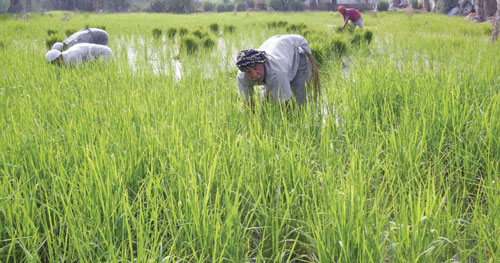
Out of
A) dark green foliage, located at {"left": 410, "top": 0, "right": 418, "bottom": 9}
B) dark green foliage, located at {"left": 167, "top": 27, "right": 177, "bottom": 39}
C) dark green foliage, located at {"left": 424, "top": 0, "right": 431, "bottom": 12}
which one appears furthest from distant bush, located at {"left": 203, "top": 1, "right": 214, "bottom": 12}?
dark green foliage, located at {"left": 167, "top": 27, "right": 177, "bottom": 39}

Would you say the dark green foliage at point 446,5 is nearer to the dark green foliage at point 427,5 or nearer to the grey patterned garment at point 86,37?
the dark green foliage at point 427,5

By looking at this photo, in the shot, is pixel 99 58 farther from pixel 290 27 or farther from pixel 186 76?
pixel 290 27

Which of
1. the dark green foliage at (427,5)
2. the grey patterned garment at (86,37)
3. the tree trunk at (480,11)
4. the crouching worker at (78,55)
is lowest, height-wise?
the crouching worker at (78,55)

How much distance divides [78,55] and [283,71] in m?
2.91

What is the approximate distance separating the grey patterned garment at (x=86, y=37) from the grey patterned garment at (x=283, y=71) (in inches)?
138

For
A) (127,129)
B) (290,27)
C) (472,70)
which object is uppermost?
(290,27)

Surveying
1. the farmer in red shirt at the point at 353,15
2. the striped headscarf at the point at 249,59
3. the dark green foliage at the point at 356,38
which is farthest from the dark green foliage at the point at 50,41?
the farmer in red shirt at the point at 353,15

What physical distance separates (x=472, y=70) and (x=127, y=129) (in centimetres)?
286

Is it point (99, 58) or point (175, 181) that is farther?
point (99, 58)

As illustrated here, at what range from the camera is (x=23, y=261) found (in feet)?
4.63

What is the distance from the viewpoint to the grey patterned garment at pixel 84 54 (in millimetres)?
4145

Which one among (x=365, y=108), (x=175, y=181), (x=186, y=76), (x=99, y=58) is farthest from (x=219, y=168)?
(x=99, y=58)

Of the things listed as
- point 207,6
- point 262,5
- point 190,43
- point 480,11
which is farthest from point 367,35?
point 207,6

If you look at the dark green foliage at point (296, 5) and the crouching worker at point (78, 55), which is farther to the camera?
the dark green foliage at point (296, 5)
